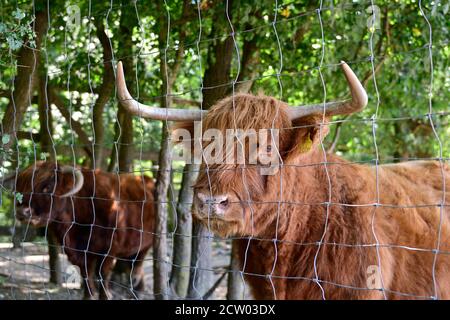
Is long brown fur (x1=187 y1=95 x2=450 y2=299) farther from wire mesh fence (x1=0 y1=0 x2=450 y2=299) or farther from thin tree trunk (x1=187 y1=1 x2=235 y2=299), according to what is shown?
thin tree trunk (x1=187 y1=1 x2=235 y2=299)

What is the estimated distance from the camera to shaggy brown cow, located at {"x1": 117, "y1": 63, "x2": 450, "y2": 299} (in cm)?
314

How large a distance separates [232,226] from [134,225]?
5083mm

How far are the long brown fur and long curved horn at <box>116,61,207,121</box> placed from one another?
18 centimetres

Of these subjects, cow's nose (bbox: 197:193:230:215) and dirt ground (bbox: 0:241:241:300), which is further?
dirt ground (bbox: 0:241:241:300)

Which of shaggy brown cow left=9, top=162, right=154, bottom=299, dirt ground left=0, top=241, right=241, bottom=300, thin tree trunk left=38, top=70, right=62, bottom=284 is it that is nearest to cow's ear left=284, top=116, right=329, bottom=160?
dirt ground left=0, top=241, right=241, bottom=300

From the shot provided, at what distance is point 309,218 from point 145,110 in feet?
3.98

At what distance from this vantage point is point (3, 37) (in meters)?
3.65

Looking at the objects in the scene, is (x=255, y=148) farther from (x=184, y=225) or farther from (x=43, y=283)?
(x=43, y=283)

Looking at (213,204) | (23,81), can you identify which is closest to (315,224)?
(213,204)

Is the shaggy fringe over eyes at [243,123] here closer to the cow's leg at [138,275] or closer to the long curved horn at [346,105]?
the long curved horn at [346,105]
